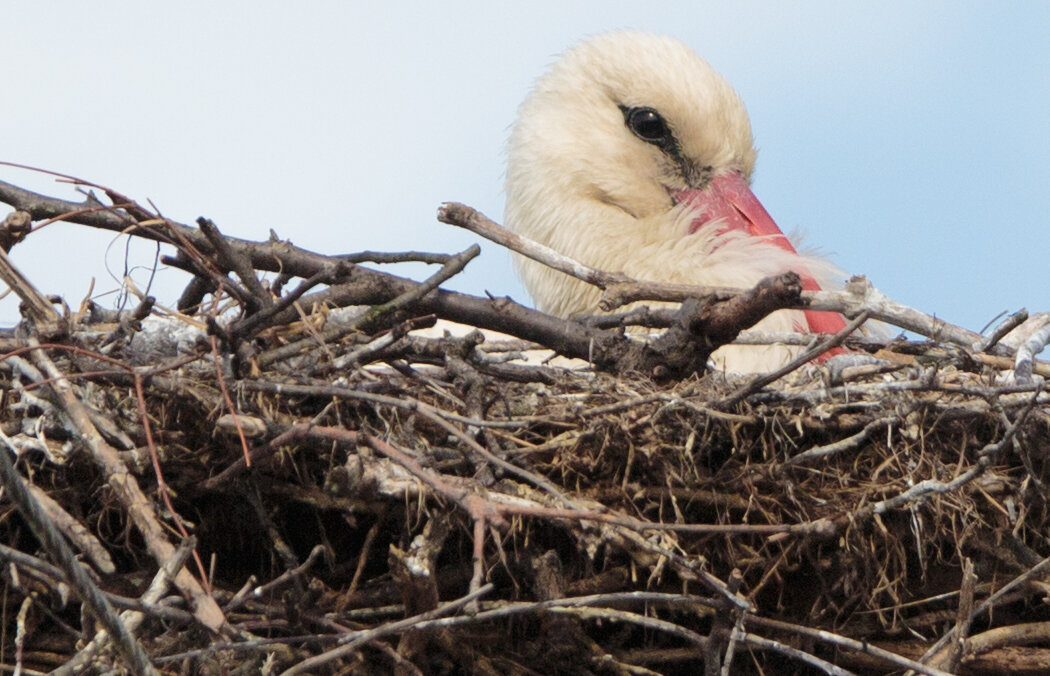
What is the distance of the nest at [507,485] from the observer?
1600 mm

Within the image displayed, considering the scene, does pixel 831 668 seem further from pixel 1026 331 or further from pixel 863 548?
pixel 1026 331

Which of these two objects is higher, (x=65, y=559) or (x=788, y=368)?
(x=788, y=368)

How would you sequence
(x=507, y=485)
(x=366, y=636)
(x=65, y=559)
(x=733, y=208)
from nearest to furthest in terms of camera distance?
(x=65, y=559) < (x=366, y=636) < (x=507, y=485) < (x=733, y=208)

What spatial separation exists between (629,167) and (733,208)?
25 centimetres

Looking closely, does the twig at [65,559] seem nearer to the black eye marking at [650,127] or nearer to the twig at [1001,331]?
the twig at [1001,331]

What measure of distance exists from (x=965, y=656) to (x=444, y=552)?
2.09 ft

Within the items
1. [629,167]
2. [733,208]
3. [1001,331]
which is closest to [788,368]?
[1001,331]

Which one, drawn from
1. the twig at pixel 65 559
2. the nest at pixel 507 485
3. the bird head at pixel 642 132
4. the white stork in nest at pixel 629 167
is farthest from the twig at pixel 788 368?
the bird head at pixel 642 132

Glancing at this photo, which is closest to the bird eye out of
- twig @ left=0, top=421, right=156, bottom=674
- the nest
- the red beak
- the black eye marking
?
the black eye marking

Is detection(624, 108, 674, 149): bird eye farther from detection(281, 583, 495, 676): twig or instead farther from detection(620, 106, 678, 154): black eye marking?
detection(281, 583, 495, 676): twig

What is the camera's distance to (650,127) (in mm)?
3045

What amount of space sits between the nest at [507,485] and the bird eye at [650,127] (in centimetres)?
125

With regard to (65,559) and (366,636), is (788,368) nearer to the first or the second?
(366,636)

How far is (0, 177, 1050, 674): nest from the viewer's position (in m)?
1.60
